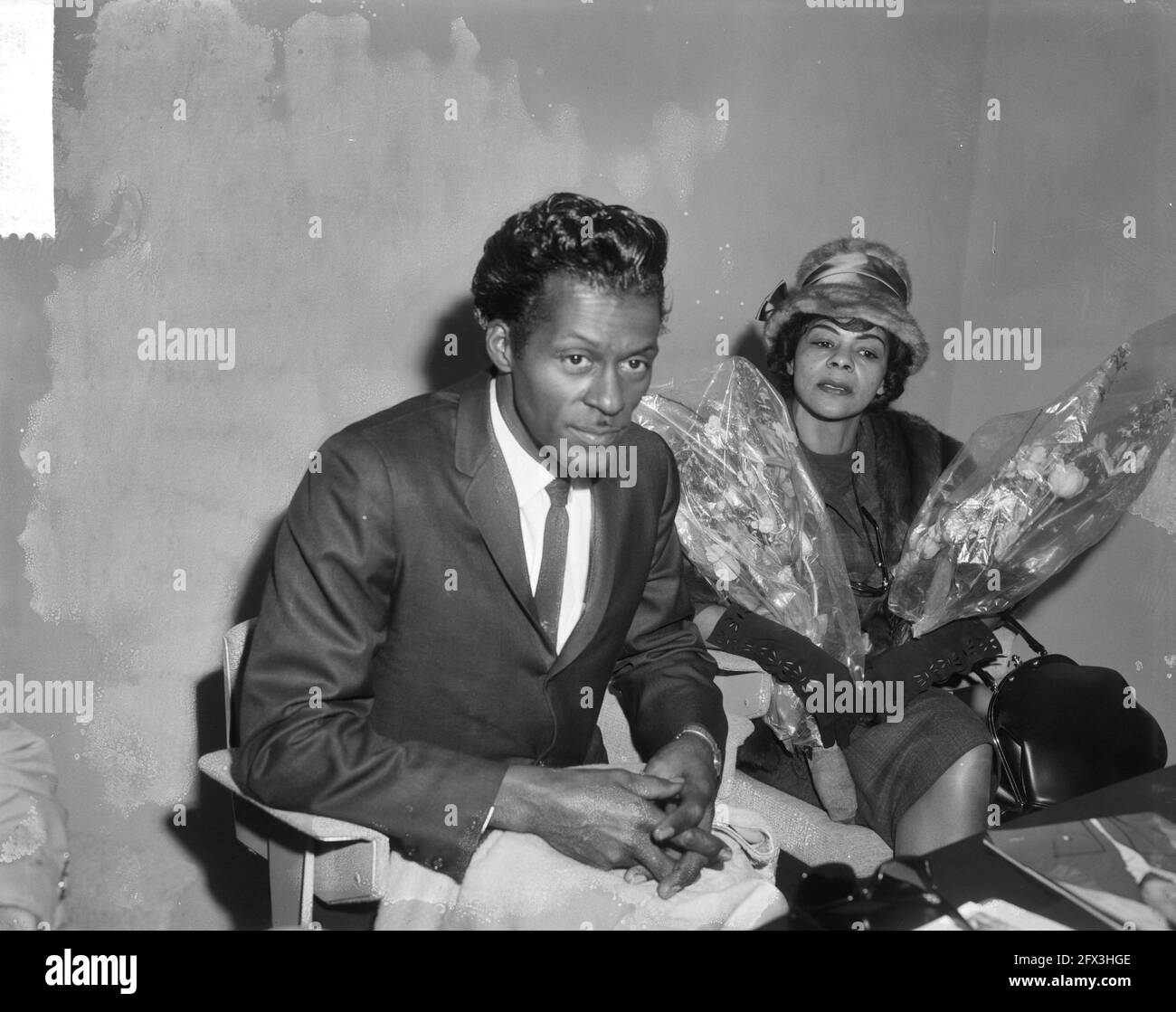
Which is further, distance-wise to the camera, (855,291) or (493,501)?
(855,291)

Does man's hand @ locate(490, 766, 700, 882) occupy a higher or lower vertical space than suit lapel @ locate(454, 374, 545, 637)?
lower

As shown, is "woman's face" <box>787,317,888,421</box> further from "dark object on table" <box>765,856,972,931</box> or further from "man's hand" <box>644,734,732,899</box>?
"dark object on table" <box>765,856,972,931</box>

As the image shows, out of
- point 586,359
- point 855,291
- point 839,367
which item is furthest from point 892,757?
point 586,359

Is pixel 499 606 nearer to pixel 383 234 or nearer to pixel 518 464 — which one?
pixel 518 464

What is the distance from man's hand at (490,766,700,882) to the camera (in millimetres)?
2115

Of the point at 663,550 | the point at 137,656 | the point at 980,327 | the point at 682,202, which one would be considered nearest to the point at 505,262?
the point at 663,550

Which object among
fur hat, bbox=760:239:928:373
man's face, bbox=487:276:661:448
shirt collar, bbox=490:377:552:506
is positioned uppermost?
fur hat, bbox=760:239:928:373

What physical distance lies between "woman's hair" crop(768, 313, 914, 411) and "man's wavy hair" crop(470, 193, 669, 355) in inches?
45.6

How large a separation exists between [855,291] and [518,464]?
1352 millimetres

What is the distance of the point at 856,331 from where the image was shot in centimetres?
330

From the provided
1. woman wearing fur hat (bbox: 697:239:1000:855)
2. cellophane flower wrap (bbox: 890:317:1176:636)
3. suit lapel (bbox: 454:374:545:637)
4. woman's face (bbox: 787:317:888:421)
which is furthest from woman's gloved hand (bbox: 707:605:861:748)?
suit lapel (bbox: 454:374:545:637)

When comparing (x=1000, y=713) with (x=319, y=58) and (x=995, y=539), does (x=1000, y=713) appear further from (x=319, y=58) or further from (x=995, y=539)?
(x=319, y=58)

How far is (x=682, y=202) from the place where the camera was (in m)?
3.81

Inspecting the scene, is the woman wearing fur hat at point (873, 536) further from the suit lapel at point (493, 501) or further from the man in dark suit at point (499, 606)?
the suit lapel at point (493, 501)
